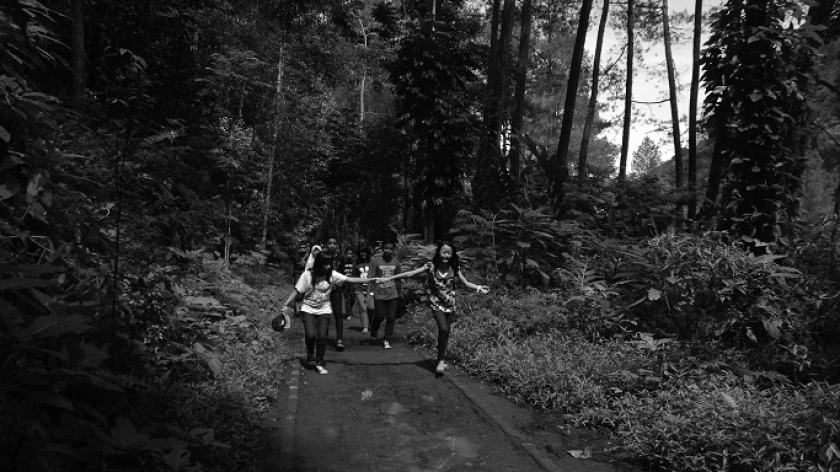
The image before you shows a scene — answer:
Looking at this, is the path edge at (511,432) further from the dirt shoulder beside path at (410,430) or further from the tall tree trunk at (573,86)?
the tall tree trunk at (573,86)

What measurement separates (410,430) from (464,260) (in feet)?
27.9

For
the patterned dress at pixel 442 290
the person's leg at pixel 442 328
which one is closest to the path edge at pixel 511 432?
the person's leg at pixel 442 328

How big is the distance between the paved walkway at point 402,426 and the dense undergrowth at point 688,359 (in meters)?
0.63

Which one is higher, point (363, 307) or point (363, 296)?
point (363, 296)

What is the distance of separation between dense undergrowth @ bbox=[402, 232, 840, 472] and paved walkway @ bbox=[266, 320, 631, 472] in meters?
0.63

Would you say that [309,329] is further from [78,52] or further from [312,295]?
[78,52]

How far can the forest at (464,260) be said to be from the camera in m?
3.75

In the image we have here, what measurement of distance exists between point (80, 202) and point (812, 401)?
6.66 meters

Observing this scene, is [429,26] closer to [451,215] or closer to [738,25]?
[451,215]

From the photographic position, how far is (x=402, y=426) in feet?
20.3

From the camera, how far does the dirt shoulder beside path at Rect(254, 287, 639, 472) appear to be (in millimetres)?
5211

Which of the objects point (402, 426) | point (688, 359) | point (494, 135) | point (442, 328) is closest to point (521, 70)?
point (494, 135)

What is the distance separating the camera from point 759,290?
7309mm

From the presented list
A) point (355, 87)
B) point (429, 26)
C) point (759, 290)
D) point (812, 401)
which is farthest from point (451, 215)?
point (355, 87)
